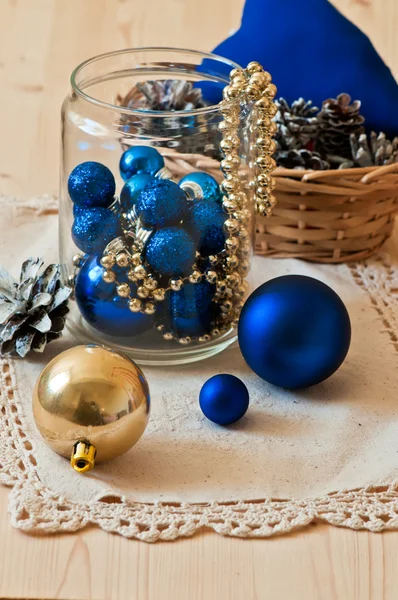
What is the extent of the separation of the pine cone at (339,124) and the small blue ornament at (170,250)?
370 mm

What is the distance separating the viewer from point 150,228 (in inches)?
31.0

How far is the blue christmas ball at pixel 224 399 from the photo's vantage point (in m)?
0.76

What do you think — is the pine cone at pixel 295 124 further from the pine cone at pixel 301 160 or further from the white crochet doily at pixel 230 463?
the white crochet doily at pixel 230 463

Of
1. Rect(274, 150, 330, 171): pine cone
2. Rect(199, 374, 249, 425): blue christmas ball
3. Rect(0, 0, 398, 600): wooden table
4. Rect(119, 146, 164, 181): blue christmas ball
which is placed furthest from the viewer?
Rect(274, 150, 330, 171): pine cone

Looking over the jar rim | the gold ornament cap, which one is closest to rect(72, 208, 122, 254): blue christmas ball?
the jar rim

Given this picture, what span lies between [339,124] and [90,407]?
564 mm

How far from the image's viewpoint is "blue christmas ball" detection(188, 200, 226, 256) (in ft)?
2.61

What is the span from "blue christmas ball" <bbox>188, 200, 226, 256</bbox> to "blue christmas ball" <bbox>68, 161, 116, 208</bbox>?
93 mm

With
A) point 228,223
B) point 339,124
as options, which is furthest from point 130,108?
point 339,124

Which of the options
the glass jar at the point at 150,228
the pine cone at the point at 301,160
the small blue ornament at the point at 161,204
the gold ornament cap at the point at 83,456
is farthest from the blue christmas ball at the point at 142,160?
the gold ornament cap at the point at 83,456

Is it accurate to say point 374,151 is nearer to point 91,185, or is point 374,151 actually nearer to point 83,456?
point 91,185

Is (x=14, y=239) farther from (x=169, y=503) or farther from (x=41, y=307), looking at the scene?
(x=169, y=503)

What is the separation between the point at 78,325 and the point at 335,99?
47 cm

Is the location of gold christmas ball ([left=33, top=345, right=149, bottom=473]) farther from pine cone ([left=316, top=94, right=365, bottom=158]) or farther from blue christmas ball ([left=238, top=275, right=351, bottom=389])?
pine cone ([left=316, top=94, right=365, bottom=158])
